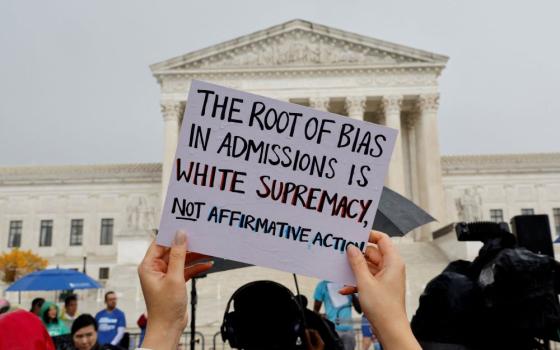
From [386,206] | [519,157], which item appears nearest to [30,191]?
[519,157]

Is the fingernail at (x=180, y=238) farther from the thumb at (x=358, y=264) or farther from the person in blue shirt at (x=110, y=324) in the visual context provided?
the person in blue shirt at (x=110, y=324)

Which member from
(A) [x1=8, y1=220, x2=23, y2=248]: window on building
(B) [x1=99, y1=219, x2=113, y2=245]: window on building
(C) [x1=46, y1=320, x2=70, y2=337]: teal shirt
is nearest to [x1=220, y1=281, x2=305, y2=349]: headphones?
(C) [x1=46, y1=320, x2=70, y2=337]: teal shirt

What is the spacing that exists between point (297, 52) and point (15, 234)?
30907mm

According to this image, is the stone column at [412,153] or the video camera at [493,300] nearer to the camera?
the video camera at [493,300]

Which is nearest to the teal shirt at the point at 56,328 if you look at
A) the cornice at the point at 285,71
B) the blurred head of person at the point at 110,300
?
the blurred head of person at the point at 110,300

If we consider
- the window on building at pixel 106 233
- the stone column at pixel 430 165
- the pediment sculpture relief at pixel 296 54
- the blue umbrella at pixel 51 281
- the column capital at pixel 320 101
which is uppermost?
the pediment sculpture relief at pixel 296 54

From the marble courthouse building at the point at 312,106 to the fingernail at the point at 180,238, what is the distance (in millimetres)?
15549

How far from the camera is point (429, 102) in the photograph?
124 feet

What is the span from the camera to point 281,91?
39.1m

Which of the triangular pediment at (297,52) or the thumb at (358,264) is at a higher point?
the triangular pediment at (297,52)

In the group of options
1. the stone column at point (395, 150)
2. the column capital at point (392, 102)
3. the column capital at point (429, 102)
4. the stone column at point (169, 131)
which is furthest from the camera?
the column capital at point (392, 102)

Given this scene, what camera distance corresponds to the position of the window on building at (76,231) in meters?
48.4

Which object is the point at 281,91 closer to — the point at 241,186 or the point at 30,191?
the point at 30,191

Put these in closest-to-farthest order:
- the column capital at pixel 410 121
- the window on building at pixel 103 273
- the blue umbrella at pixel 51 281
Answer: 1. the blue umbrella at pixel 51 281
2. the column capital at pixel 410 121
3. the window on building at pixel 103 273
